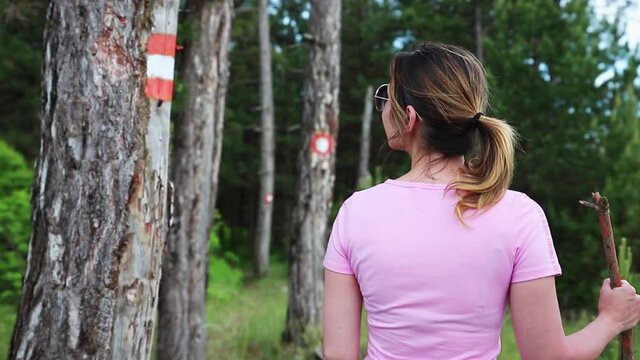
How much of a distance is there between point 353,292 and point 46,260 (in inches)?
63.9

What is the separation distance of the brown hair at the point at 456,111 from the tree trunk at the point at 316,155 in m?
7.08

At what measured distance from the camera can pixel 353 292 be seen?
5.45ft

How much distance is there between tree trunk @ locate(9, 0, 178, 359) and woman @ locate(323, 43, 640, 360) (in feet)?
4.67

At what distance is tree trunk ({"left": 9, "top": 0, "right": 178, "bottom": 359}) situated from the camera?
9.09 ft

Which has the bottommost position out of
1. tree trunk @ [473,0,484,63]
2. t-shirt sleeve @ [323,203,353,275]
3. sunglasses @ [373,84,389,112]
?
t-shirt sleeve @ [323,203,353,275]

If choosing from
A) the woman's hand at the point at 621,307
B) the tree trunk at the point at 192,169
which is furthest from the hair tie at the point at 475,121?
the tree trunk at the point at 192,169

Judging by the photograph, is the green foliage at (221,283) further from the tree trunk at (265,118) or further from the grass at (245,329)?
the tree trunk at (265,118)

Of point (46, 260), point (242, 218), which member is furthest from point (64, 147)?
point (242, 218)

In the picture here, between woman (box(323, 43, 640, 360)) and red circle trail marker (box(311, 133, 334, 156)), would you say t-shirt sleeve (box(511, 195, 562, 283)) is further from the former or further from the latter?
red circle trail marker (box(311, 133, 334, 156))

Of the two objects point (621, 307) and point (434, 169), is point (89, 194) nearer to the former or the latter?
point (434, 169)

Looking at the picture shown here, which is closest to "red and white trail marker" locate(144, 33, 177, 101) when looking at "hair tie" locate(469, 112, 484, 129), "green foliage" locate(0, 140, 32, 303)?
"hair tie" locate(469, 112, 484, 129)

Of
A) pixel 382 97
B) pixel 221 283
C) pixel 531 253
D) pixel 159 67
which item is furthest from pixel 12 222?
pixel 531 253

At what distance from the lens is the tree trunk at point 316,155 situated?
8.70 metres

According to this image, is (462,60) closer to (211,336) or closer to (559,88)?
(211,336)
